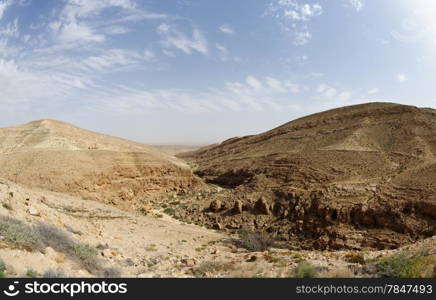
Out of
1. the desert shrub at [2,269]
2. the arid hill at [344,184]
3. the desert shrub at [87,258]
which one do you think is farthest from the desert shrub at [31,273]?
the arid hill at [344,184]

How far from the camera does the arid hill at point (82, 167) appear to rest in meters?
17.0

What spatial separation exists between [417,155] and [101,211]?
56.1ft

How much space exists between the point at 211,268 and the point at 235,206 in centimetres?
979

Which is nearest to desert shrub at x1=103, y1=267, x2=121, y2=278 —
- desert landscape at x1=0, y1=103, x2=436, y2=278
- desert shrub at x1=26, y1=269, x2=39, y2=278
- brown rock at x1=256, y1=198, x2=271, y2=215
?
desert landscape at x1=0, y1=103, x2=436, y2=278

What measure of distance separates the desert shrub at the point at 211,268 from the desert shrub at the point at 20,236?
3213 mm

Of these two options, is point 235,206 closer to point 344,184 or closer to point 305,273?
point 344,184

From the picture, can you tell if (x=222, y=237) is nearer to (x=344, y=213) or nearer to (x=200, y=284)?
(x=344, y=213)

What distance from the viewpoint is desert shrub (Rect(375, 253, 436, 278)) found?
223 inches

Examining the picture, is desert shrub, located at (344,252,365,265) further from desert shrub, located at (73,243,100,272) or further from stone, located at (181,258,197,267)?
desert shrub, located at (73,243,100,272)

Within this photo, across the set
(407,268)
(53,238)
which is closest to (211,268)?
(53,238)

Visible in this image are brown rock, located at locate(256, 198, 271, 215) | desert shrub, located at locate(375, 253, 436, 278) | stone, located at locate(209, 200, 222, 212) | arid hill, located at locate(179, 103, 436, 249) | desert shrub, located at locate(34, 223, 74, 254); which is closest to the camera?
desert shrub, located at locate(375, 253, 436, 278)

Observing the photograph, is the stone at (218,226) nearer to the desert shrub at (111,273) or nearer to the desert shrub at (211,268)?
the desert shrub at (211,268)

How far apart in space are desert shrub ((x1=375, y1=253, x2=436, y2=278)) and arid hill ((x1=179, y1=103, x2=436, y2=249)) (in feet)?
21.6

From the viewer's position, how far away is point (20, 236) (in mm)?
6078
